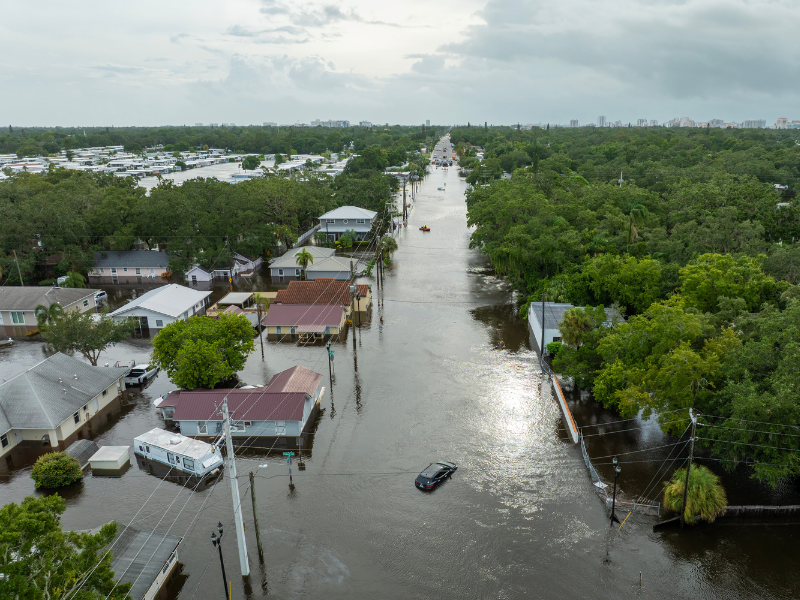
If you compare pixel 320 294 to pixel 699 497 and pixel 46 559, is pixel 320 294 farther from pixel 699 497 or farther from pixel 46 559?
pixel 46 559

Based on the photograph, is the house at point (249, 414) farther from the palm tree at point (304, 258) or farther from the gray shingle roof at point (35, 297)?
the palm tree at point (304, 258)

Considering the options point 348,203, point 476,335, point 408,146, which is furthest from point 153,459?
point 408,146

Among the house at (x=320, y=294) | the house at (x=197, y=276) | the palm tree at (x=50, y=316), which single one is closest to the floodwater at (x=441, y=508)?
the palm tree at (x=50, y=316)

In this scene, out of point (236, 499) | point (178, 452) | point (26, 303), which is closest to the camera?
point (236, 499)

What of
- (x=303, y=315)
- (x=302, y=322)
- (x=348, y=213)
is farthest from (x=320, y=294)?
(x=348, y=213)

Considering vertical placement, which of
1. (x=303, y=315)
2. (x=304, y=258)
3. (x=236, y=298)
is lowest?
(x=236, y=298)

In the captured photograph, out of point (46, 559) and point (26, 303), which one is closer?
point (46, 559)
